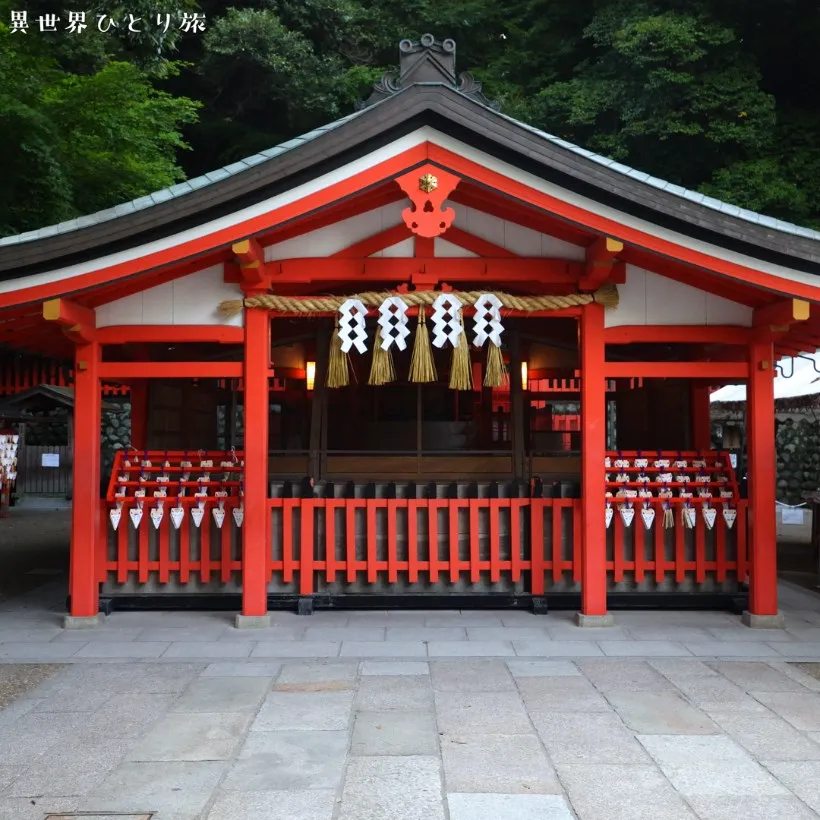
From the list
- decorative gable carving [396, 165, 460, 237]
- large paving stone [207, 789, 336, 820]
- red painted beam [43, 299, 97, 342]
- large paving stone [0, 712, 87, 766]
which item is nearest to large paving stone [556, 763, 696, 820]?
large paving stone [207, 789, 336, 820]

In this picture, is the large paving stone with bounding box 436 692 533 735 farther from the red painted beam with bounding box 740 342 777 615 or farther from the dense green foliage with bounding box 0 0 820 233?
the dense green foliage with bounding box 0 0 820 233

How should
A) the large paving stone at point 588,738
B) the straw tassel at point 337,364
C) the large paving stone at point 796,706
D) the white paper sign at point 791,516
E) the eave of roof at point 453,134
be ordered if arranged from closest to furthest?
the large paving stone at point 588,738, the large paving stone at point 796,706, the eave of roof at point 453,134, the straw tassel at point 337,364, the white paper sign at point 791,516

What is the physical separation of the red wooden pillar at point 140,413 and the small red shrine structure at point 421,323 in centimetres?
181

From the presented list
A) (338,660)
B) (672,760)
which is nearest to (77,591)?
(338,660)

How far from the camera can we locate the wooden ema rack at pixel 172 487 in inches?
297

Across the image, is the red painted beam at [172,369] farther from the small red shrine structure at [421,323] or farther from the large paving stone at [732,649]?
the large paving stone at [732,649]

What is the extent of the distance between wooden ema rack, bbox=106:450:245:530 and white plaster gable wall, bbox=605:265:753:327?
4.04 metres

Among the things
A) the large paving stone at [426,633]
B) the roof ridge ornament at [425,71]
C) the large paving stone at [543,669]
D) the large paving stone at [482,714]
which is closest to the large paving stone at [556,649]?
the large paving stone at [543,669]

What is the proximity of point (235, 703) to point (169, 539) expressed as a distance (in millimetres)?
2952

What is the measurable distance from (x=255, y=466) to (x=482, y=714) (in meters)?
3.33

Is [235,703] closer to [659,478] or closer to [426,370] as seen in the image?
[426,370]

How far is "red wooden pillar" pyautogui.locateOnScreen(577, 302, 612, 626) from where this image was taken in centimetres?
720

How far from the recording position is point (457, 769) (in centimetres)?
408

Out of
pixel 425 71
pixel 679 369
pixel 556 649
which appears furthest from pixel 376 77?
pixel 556 649
